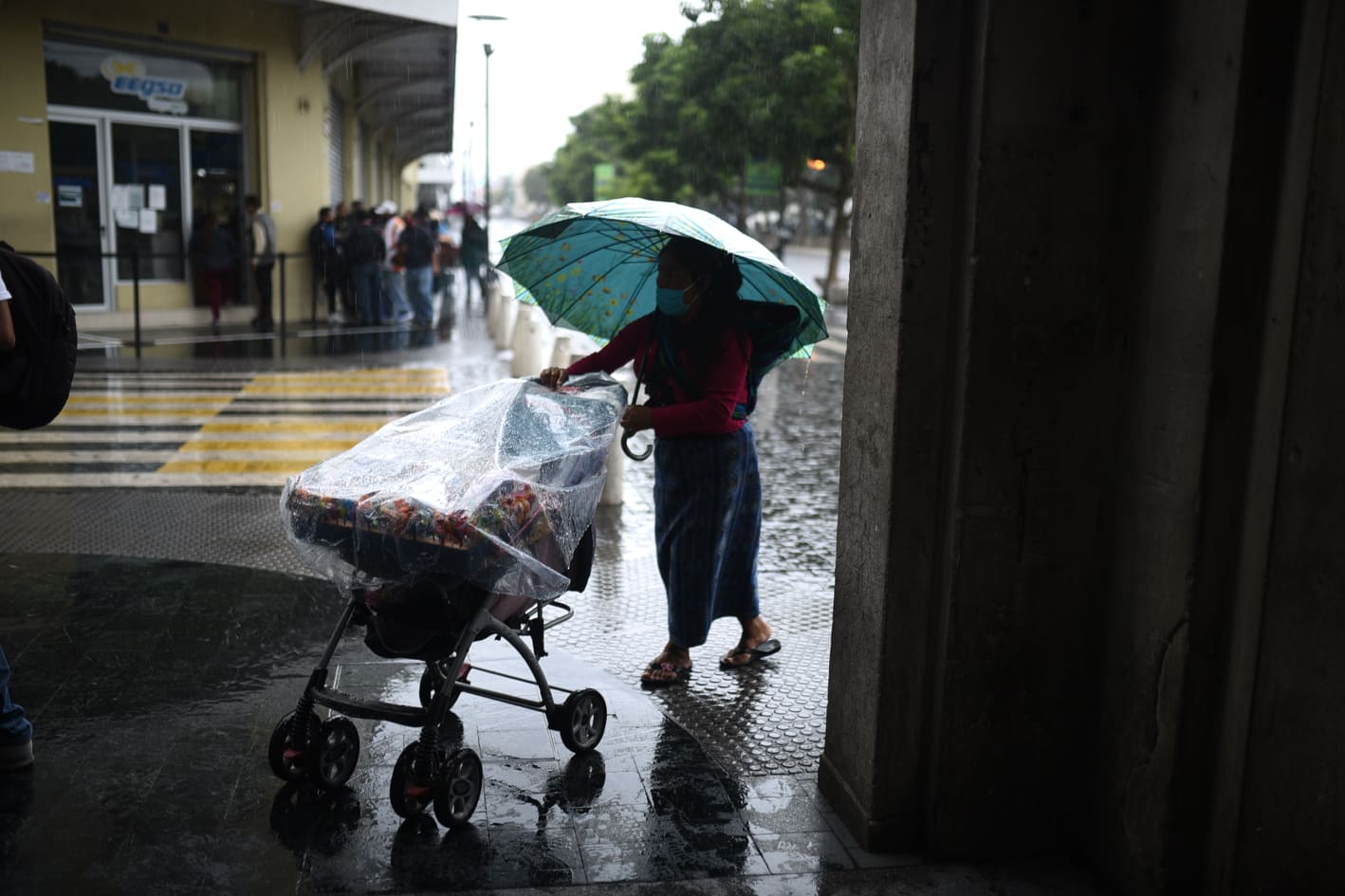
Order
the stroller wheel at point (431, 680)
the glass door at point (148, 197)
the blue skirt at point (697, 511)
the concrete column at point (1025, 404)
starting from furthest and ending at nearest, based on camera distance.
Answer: the glass door at point (148, 197), the blue skirt at point (697, 511), the stroller wheel at point (431, 680), the concrete column at point (1025, 404)

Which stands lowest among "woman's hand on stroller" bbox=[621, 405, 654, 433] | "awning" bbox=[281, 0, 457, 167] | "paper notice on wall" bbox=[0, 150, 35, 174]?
"woman's hand on stroller" bbox=[621, 405, 654, 433]

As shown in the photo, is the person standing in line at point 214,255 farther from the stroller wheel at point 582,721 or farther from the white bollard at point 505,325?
the stroller wheel at point 582,721

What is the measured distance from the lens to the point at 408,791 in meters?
3.40

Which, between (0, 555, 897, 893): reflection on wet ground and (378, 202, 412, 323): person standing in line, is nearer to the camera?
(0, 555, 897, 893): reflection on wet ground

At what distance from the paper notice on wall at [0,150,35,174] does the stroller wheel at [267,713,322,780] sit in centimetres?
1549

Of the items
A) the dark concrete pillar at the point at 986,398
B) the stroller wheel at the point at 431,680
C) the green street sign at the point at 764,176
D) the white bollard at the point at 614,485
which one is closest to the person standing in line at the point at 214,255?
the white bollard at the point at 614,485

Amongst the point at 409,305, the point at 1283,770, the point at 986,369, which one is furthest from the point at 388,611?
the point at 409,305

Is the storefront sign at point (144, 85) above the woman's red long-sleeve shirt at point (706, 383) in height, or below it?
above

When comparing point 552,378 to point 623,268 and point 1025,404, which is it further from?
point 1025,404

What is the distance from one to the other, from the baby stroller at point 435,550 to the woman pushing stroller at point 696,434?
57 centimetres

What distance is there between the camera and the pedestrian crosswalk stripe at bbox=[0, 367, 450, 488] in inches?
322

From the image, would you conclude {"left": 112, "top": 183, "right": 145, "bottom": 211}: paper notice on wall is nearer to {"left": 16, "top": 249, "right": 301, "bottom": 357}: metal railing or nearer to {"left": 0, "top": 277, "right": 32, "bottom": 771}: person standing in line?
{"left": 16, "top": 249, "right": 301, "bottom": 357}: metal railing

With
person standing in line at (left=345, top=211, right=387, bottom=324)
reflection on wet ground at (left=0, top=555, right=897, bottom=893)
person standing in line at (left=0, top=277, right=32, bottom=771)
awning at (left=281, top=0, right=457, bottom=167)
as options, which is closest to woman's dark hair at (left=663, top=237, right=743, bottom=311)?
reflection on wet ground at (left=0, top=555, right=897, bottom=893)

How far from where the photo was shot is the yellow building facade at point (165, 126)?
1656 centimetres
